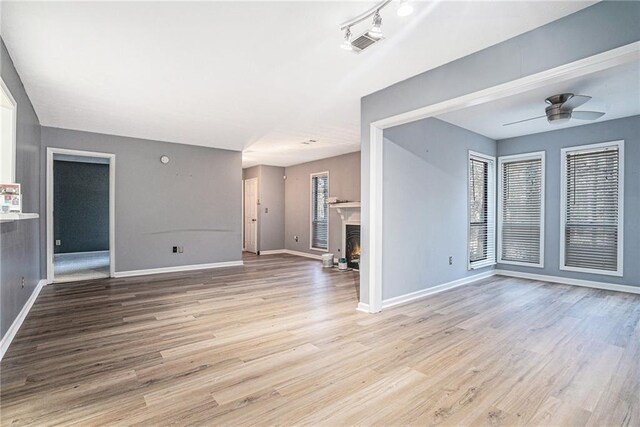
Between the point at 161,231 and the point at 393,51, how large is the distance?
513cm

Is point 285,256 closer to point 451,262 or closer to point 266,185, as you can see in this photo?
point 266,185

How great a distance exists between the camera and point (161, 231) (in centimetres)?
596

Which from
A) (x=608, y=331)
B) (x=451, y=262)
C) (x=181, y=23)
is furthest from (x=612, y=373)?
(x=181, y=23)

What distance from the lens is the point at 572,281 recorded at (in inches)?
198

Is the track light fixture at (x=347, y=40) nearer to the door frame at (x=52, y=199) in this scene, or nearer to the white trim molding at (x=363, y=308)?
the white trim molding at (x=363, y=308)

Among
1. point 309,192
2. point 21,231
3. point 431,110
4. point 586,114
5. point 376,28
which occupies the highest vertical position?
point 376,28

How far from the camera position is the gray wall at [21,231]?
8.65 feet

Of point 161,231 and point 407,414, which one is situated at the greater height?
point 161,231

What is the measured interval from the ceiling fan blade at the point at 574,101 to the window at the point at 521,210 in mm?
2063

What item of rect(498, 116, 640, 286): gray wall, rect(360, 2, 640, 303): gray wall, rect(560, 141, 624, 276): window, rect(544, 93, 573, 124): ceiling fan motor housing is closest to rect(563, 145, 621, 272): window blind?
rect(560, 141, 624, 276): window

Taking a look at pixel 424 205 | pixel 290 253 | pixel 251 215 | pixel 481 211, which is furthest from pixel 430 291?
pixel 251 215

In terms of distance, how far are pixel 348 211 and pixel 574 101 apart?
420cm

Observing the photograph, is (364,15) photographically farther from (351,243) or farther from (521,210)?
(351,243)

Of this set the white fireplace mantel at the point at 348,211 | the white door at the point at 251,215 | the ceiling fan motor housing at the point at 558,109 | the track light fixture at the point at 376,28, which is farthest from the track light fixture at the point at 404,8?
the white door at the point at 251,215
